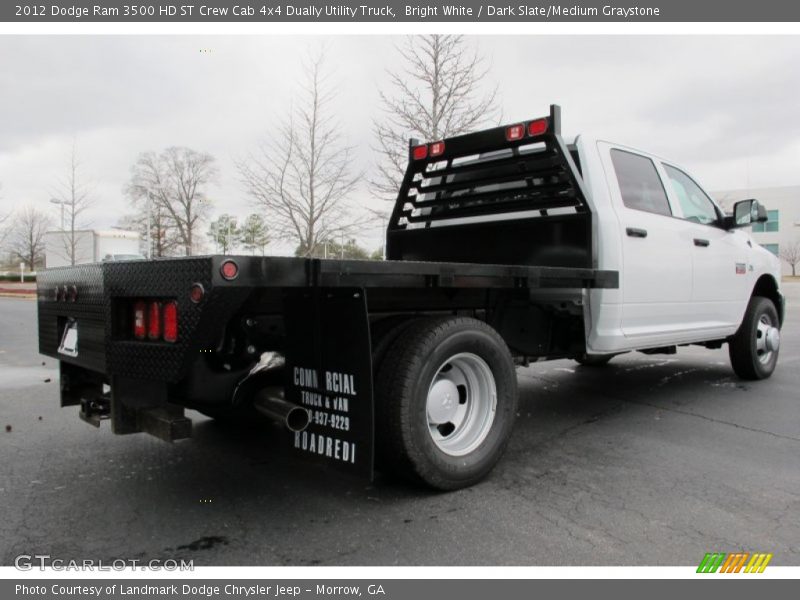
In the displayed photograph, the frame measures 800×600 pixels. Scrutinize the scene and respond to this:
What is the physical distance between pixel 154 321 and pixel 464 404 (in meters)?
1.75

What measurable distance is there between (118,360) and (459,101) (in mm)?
11667

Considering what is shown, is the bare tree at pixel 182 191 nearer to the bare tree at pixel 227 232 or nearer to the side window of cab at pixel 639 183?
the bare tree at pixel 227 232

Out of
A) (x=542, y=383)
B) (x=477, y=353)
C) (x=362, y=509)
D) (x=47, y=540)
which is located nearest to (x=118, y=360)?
(x=47, y=540)

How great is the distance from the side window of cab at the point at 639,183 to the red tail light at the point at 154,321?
3.40m

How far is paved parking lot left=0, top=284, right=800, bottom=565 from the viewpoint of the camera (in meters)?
2.68

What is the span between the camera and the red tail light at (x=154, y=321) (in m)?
2.75

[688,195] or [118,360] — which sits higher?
[688,195]

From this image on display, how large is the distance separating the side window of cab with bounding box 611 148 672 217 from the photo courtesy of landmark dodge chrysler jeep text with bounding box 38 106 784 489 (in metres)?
0.02

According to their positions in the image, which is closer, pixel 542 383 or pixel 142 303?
pixel 142 303

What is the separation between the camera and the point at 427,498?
10.6ft

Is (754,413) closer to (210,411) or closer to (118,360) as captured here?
(210,411)

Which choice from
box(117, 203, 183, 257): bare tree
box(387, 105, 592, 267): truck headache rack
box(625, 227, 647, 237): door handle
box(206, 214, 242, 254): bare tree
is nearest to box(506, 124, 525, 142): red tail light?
box(387, 105, 592, 267): truck headache rack

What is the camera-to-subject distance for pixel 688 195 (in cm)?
557

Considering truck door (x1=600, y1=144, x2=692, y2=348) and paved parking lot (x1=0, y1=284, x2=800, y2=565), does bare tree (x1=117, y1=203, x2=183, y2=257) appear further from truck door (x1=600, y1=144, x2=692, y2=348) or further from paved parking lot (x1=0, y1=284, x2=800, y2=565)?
truck door (x1=600, y1=144, x2=692, y2=348)
